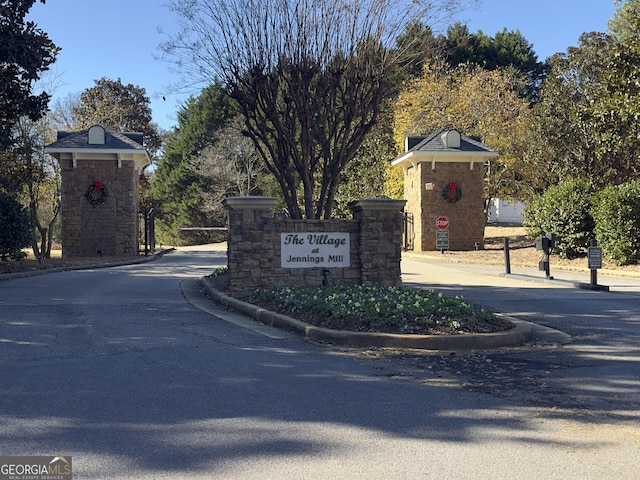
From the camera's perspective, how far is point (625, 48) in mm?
19688

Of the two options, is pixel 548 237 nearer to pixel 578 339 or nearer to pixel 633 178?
pixel 578 339

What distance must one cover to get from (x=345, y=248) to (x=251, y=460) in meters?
8.87

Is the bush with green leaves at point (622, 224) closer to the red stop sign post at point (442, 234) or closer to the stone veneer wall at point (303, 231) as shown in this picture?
the red stop sign post at point (442, 234)

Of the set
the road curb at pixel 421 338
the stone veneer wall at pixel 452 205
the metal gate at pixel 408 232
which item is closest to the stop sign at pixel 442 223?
the stone veneer wall at pixel 452 205

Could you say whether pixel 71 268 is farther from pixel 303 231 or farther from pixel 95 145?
pixel 303 231

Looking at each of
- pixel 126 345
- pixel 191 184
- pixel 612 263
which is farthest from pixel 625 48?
pixel 191 184

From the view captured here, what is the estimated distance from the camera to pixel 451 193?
30.2 m

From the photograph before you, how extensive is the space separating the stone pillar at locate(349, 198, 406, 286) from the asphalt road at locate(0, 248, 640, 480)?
384 centimetres

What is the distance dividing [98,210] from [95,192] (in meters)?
0.79

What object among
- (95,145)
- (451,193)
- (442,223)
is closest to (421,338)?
(442,223)

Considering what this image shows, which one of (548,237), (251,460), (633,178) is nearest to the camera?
(251,460)

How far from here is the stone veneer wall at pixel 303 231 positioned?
40.1ft

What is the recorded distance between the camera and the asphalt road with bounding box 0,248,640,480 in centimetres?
421

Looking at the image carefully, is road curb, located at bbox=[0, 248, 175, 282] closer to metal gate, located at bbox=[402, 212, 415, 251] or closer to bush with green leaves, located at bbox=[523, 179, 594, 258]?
metal gate, located at bbox=[402, 212, 415, 251]
